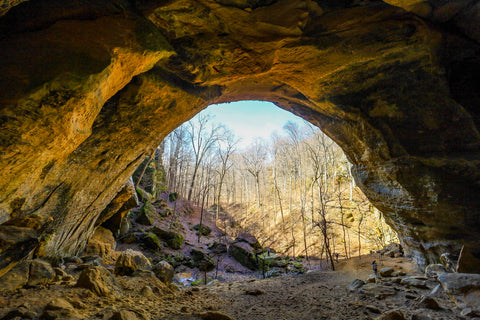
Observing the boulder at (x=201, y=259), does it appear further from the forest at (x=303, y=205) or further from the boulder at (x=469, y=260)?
the boulder at (x=469, y=260)

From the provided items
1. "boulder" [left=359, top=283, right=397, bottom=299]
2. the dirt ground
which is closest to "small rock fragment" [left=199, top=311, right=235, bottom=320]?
the dirt ground

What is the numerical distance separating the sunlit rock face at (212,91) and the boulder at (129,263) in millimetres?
1812

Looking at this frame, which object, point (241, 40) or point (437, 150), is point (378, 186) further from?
point (241, 40)

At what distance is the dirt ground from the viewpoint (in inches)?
96.7

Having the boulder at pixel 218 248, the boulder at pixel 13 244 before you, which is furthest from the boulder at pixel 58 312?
the boulder at pixel 218 248

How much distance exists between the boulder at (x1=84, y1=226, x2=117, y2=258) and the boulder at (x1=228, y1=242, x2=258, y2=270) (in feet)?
23.5

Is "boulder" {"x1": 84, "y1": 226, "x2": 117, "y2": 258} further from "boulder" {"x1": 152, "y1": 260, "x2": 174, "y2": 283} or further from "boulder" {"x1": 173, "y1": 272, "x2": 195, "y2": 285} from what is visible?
"boulder" {"x1": 152, "y1": 260, "x2": 174, "y2": 283}

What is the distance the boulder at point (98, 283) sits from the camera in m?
3.01

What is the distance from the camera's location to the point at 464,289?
289 cm

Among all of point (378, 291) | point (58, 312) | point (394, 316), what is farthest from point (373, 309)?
A: point (58, 312)

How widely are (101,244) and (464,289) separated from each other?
10834 mm

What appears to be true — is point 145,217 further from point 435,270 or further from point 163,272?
point 435,270

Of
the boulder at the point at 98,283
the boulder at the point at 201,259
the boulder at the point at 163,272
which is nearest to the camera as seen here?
the boulder at the point at 98,283

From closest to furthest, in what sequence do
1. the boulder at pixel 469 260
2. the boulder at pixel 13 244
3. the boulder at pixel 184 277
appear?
the boulder at pixel 13 244 → the boulder at pixel 469 260 → the boulder at pixel 184 277
